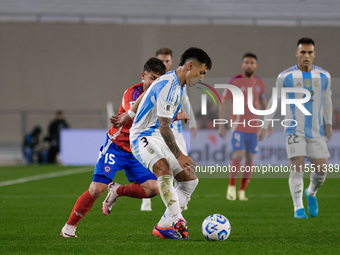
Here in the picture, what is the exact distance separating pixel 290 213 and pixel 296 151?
3.64ft

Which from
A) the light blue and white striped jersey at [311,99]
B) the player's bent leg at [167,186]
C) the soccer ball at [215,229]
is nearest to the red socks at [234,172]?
the light blue and white striped jersey at [311,99]

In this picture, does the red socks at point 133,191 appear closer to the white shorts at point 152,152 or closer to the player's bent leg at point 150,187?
the player's bent leg at point 150,187

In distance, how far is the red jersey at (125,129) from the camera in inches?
237

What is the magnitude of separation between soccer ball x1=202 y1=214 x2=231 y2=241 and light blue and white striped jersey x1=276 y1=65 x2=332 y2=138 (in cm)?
228

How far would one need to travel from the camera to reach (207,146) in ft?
55.9

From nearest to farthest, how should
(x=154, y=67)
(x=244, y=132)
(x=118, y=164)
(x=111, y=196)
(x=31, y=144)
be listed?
(x=118, y=164) < (x=154, y=67) < (x=111, y=196) < (x=244, y=132) < (x=31, y=144)

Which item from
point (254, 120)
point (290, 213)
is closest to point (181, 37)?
point (254, 120)

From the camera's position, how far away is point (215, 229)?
18.4 feet

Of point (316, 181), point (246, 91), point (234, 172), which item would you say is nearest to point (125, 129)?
point (316, 181)

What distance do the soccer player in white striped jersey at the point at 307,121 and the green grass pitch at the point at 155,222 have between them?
1.91 feet

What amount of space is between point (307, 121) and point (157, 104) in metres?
2.81

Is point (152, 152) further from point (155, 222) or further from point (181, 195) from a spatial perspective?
point (155, 222)

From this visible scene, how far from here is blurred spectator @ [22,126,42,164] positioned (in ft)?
68.7

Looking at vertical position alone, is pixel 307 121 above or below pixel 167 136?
above
